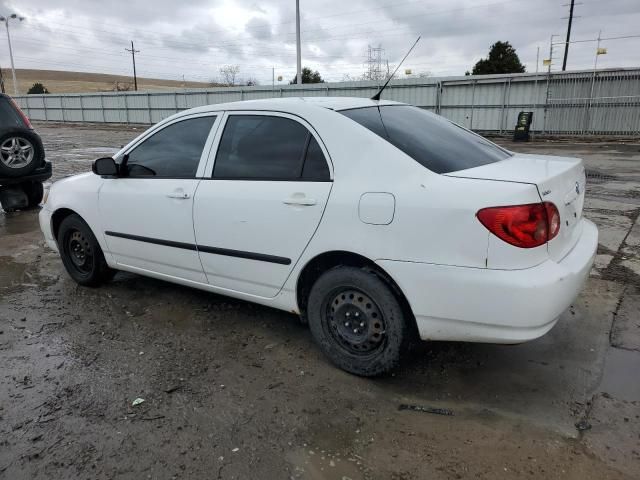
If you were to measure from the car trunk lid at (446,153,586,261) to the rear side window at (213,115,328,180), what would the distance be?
37.4 inches

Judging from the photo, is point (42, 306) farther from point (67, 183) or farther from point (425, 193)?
point (425, 193)

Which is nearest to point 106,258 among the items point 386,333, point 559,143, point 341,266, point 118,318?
point 118,318

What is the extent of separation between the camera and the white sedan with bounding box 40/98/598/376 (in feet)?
8.36

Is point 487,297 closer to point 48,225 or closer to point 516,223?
point 516,223

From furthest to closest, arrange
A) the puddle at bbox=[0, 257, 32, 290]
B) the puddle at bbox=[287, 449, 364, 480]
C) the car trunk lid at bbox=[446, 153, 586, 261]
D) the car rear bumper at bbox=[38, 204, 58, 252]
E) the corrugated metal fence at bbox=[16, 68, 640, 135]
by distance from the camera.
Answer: the corrugated metal fence at bbox=[16, 68, 640, 135] < the puddle at bbox=[0, 257, 32, 290] < the car rear bumper at bbox=[38, 204, 58, 252] < the car trunk lid at bbox=[446, 153, 586, 261] < the puddle at bbox=[287, 449, 364, 480]

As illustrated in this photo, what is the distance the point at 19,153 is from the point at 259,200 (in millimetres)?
6399

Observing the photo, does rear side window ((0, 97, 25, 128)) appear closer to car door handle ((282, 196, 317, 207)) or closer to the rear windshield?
car door handle ((282, 196, 317, 207))

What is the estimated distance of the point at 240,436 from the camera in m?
2.61

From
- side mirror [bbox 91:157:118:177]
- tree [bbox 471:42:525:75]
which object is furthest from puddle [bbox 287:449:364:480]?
tree [bbox 471:42:525:75]

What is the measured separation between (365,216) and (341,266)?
37 centimetres

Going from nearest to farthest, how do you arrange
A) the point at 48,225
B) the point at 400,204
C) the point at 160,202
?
the point at 400,204
the point at 160,202
the point at 48,225

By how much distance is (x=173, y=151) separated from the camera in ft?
12.8

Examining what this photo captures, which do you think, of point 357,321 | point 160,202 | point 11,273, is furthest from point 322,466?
point 11,273

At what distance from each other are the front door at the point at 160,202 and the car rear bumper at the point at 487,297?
5.42ft
